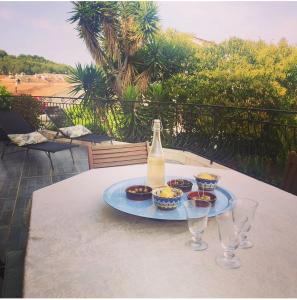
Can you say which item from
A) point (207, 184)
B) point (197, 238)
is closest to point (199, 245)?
point (197, 238)

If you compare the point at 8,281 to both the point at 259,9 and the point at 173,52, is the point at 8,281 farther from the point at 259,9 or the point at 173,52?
the point at 259,9

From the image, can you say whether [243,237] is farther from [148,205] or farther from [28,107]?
[28,107]

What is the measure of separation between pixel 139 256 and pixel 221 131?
4409mm

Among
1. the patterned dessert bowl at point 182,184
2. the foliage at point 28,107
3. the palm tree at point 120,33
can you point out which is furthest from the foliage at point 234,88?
the patterned dessert bowl at point 182,184

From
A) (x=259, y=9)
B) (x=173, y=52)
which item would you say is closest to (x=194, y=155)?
(x=173, y=52)

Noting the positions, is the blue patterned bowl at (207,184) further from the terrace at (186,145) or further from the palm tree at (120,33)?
the palm tree at (120,33)

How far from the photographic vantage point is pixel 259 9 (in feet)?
38.7

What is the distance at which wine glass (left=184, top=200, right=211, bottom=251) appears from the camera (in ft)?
3.40

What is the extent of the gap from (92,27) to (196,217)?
9.52 meters

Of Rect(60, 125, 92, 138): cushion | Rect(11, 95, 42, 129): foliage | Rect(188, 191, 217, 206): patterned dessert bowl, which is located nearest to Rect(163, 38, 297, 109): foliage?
Rect(60, 125, 92, 138): cushion

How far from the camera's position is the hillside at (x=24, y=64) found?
60.5ft

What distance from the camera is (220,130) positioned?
17.1 feet

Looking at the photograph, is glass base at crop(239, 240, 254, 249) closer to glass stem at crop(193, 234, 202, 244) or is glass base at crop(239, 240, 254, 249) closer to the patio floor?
glass stem at crop(193, 234, 202, 244)

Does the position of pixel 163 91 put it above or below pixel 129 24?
below
